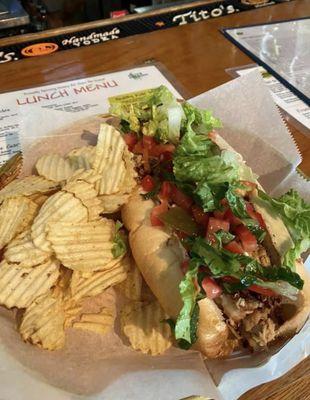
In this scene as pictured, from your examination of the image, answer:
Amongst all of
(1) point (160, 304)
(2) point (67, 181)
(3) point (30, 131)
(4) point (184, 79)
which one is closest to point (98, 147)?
(2) point (67, 181)

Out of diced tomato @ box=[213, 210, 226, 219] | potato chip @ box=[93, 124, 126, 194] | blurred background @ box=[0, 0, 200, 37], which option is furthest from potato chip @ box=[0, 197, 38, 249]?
blurred background @ box=[0, 0, 200, 37]

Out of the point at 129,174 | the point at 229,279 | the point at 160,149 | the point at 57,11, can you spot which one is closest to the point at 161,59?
the point at 160,149

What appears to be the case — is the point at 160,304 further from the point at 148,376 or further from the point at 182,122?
the point at 182,122

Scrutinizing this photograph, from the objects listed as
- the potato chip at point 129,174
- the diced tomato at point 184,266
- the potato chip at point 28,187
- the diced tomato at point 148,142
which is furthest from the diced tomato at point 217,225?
the potato chip at point 28,187

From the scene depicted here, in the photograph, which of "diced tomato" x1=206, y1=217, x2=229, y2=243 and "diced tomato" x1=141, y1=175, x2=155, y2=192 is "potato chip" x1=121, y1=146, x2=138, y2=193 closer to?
"diced tomato" x1=141, y1=175, x2=155, y2=192

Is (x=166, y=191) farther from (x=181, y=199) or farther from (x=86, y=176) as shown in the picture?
(x=86, y=176)

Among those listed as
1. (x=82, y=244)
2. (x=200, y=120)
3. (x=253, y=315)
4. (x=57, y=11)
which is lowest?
(x=57, y=11)
